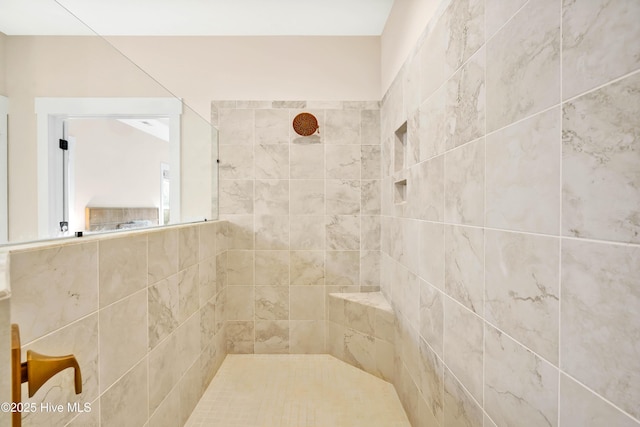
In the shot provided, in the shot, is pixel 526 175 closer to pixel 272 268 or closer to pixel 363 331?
pixel 363 331

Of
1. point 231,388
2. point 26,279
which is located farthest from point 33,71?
point 231,388

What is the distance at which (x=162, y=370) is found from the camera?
141cm

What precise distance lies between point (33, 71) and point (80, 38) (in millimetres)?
306

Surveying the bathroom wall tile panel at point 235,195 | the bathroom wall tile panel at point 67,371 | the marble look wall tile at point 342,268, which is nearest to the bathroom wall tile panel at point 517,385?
the bathroom wall tile panel at point 67,371

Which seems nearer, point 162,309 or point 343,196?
point 162,309

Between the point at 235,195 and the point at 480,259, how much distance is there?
1.96 m

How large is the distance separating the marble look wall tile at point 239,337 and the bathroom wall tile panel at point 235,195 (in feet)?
2.93

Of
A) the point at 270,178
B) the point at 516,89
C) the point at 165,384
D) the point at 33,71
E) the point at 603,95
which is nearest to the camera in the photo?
the point at 603,95

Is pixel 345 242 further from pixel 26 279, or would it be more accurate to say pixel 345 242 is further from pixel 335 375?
pixel 26 279

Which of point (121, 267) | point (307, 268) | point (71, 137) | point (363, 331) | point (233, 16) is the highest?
point (233, 16)

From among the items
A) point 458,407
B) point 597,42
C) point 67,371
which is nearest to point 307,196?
point 458,407

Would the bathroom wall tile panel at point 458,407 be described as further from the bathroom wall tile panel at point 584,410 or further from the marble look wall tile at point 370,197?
the marble look wall tile at point 370,197

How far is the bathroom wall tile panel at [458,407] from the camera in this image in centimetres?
99

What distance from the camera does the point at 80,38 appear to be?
1119 mm
